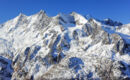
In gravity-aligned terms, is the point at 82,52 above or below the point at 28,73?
above

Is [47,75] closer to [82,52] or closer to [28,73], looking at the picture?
[28,73]

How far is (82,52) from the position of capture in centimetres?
18825

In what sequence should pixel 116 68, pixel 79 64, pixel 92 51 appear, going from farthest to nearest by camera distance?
pixel 92 51 < pixel 79 64 < pixel 116 68

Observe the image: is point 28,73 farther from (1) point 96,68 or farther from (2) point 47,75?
(1) point 96,68

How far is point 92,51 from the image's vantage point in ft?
611

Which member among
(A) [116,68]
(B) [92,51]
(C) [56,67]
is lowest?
(A) [116,68]

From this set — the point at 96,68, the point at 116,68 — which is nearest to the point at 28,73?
the point at 96,68

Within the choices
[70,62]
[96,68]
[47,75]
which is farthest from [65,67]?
[96,68]

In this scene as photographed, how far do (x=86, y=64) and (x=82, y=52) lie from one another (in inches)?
898

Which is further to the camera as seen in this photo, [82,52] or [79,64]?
[82,52]

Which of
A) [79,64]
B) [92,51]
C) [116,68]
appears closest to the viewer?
[116,68]

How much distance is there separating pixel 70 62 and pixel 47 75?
78.6ft

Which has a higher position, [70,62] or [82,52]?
[82,52]

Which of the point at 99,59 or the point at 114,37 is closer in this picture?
the point at 99,59
